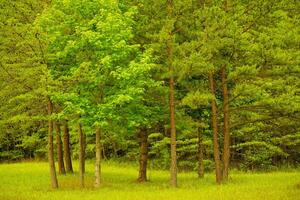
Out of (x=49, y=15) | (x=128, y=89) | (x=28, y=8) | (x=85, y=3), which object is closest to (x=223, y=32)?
(x=128, y=89)

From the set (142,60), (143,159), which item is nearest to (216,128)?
(143,159)

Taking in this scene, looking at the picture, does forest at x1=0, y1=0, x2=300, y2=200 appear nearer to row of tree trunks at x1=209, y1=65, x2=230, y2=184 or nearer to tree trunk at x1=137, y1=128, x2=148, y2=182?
row of tree trunks at x1=209, y1=65, x2=230, y2=184

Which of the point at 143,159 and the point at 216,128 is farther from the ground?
the point at 216,128

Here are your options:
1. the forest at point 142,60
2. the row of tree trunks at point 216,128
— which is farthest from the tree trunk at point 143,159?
the row of tree trunks at point 216,128

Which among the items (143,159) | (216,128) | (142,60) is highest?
(142,60)

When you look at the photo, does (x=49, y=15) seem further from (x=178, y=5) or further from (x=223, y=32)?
(x=223, y=32)

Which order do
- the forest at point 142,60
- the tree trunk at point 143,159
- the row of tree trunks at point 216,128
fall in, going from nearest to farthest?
1. the forest at point 142,60
2. the row of tree trunks at point 216,128
3. the tree trunk at point 143,159

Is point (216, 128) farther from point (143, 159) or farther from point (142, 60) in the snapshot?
point (142, 60)

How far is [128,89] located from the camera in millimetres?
25344

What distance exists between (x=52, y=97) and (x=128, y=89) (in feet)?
13.7

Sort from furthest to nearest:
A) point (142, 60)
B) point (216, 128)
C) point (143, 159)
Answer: point (143, 159) < point (216, 128) < point (142, 60)

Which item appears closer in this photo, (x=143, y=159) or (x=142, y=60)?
(x=142, y=60)

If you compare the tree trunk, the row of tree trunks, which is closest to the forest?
the row of tree trunks

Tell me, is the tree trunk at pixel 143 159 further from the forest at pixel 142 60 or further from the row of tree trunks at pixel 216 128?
the row of tree trunks at pixel 216 128
